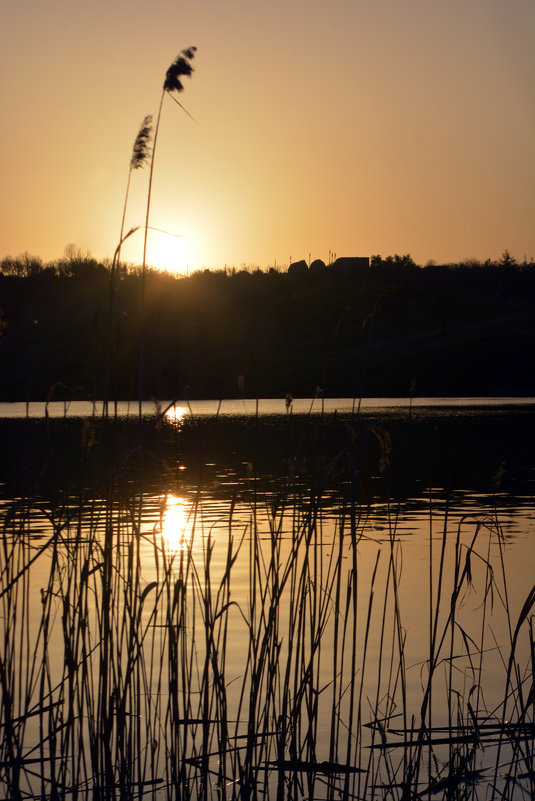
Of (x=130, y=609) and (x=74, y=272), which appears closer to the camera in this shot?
(x=130, y=609)

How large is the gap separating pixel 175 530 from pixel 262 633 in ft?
24.1

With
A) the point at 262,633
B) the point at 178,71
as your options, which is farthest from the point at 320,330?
the point at 178,71

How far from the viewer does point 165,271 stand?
4051 mm

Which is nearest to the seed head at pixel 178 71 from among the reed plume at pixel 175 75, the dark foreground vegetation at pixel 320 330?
the reed plume at pixel 175 75

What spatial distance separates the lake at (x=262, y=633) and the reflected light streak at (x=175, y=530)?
0.25 ft

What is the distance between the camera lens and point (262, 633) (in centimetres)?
738

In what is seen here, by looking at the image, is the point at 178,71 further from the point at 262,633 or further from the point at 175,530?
the point at 175,530

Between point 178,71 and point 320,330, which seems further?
point 320,330

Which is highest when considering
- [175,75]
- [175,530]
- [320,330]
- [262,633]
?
[320,330]

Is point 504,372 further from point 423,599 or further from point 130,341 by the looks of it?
point 130,341

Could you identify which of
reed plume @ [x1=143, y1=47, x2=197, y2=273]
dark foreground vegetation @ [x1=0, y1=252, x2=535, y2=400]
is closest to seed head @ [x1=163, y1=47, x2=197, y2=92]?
reed plume @ [x1=143, y1=47, x2=197, y2=273]

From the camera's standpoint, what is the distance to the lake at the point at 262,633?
13.1ft

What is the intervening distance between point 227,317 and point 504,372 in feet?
118

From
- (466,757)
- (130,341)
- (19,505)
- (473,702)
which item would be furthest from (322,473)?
(473,702)
